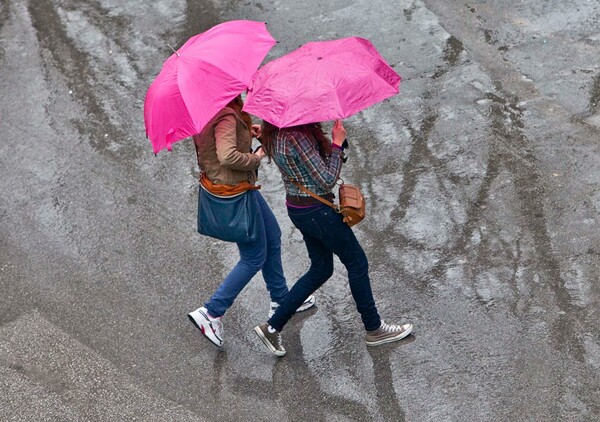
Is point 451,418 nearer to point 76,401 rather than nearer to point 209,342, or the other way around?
point 209,342

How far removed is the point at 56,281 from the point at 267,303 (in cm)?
163

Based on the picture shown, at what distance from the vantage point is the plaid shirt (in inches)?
181

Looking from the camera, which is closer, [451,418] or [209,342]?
[451,418]

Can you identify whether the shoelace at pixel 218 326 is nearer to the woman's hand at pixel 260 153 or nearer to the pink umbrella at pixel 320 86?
the woman's hand at pixel 260 153

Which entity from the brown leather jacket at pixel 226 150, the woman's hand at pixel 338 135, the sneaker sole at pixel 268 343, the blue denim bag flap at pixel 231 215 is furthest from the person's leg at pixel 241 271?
the woman's hand at pixel 338 135

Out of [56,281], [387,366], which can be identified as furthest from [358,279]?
[56,281]

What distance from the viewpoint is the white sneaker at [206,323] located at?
5.52 metres

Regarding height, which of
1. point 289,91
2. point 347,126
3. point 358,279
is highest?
point 289,91

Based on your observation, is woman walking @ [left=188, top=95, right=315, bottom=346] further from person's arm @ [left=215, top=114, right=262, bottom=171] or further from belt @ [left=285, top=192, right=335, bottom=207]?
belt @ [left=285, top=192, right=335, bottom=207]

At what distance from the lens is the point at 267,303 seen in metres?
5.98

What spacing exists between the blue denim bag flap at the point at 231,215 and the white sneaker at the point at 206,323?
0.60 metres

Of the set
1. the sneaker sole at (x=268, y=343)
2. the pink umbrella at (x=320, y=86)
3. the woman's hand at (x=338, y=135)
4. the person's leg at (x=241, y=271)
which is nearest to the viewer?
the pink umbrella at (x=320, y=86)

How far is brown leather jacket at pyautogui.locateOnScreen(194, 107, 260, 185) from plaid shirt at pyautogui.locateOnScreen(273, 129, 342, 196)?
24cm

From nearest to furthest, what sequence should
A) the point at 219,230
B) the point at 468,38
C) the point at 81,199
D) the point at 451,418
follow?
the point at 451,418
the point at 219,230
the point at 81,199
the point at 468,38
